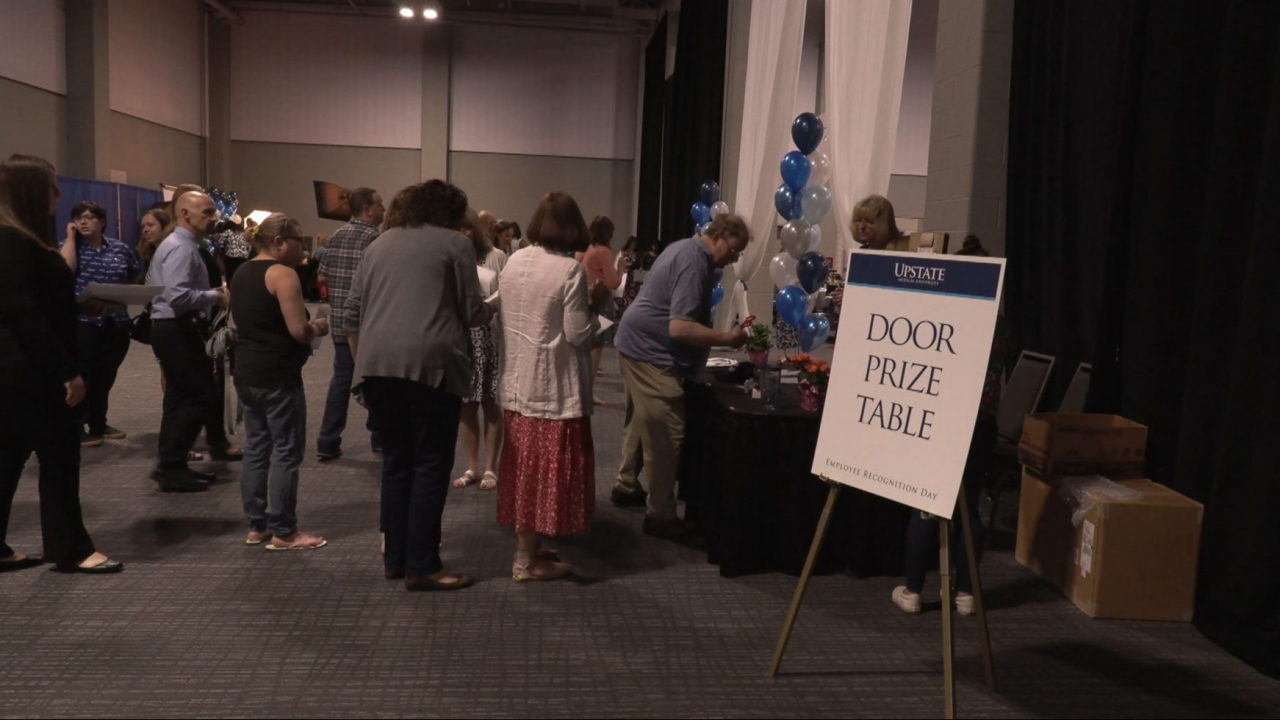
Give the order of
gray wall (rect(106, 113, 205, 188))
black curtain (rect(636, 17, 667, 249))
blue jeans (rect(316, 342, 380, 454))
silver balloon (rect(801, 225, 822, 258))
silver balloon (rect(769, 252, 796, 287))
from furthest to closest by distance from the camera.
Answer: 1. black curtain (rect(636, 17, 667, 249))
2. gray wall (rect(106, 113, 205, 188))
3. silver balloon (rect(769, 252, 796, 287))
4. silver balloon (rect(801, 225, 822, 258))
5. blue jeans (rect(316, 342, 380, 454))

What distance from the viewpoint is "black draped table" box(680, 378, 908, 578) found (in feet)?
10.3

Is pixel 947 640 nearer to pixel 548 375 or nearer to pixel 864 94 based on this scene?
pixel 548 375

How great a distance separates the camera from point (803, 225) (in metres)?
5.23

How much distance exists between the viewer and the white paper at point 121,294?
399cm

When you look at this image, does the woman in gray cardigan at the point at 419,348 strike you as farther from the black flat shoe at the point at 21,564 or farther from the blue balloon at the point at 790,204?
the blue balloon at the point at 790,204

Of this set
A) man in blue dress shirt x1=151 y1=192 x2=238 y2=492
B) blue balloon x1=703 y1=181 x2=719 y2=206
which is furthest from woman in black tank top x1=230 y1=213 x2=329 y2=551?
blue balloon x1=703 y1=181 x2=719 y2=206

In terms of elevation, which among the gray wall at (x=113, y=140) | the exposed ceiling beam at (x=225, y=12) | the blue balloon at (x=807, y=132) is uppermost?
the exposed ceiling beam at (x=225, y=12)

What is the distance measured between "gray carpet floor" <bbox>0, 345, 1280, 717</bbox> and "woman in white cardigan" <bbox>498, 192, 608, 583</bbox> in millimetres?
290

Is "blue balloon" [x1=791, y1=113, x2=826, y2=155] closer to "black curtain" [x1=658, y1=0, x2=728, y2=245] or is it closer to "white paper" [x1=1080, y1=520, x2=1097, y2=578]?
"white paper" [x1=1080, y1=520, x2=1097, y2=578]

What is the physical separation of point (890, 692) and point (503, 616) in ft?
3.66

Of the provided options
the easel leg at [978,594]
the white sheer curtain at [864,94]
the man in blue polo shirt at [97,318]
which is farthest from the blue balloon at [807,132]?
the man in blue polo shirt at [97,318]

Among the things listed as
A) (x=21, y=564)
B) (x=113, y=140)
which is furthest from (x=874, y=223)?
(x=113, y=140)

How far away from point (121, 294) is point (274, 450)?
1.32 m

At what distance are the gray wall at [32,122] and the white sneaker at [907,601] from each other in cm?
985
